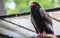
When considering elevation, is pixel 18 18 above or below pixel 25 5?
below

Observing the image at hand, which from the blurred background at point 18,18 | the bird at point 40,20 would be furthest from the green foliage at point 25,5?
the bird at point 40,20

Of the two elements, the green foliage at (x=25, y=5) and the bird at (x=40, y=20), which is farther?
the green foliage at (x=25, y=5)

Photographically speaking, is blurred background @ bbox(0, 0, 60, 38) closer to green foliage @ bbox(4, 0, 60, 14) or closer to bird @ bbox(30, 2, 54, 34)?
green foliage @ bbox(4, 0, 60, 14)

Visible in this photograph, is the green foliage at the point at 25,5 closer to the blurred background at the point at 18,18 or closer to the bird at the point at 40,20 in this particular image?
the blurred background at the point at 18,18

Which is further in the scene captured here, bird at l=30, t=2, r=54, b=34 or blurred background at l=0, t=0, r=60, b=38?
blurred background at l=0, t=0, r=60, b=38

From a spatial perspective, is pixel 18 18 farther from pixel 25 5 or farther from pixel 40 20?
pixel 40 20

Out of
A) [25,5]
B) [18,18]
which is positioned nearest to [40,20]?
[25,5]

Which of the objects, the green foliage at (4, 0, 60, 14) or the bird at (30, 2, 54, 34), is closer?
the bird at (30, 2, 54, 34)

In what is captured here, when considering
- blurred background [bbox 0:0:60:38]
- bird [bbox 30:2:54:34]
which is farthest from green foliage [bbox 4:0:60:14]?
bird [bbox 30:2:54:34]

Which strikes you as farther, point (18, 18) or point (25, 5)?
point (18, 18)

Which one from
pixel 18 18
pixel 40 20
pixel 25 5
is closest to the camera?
pixel 40 20

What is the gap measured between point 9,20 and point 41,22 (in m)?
0.93

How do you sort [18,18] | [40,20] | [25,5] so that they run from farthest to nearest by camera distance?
[18,18], [25,5], [40,20]

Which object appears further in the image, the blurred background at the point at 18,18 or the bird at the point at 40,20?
the blurred background at the point at 18,18
